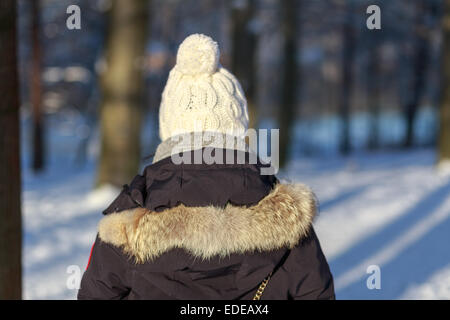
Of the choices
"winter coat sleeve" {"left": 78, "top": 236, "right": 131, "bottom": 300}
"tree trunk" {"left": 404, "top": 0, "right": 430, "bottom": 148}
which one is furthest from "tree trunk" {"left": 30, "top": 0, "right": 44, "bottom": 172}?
"winter coat sleeve" {"left": 78, "top": 236, "right": 131, "bottom": 300}

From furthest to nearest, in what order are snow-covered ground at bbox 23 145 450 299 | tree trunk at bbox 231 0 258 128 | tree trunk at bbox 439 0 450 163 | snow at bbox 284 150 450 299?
tree trunk at bbox 231 0 258 128, tree trunk at bbox 439 0 450 163, snow-covered ground at bbox 23 145 450 299, snow at bbox 284 150 450 299

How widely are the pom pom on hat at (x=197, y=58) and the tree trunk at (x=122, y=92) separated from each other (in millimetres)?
8649

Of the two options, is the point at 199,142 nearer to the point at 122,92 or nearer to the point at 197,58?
the point at 197,58

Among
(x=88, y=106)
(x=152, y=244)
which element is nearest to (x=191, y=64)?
(x=152, y=244)

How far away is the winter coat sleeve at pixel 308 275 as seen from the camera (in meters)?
2.44

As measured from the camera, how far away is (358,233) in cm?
820

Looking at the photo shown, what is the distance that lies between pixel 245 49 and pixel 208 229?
1228cm

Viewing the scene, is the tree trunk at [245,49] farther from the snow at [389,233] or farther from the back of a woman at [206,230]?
the back of a woman at [206,230]

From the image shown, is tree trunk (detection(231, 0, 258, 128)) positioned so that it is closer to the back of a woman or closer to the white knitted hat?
the white knitted hat

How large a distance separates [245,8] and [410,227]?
315 inches

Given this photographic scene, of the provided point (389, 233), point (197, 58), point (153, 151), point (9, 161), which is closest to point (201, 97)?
point (197, 58)

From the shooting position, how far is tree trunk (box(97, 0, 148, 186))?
1113 centimetres

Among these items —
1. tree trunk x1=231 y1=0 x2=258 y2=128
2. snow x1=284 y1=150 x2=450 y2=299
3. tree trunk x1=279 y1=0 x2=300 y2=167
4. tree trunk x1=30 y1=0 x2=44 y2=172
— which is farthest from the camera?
tree trunk x1=30 y1=0 x2=44 y2=172
